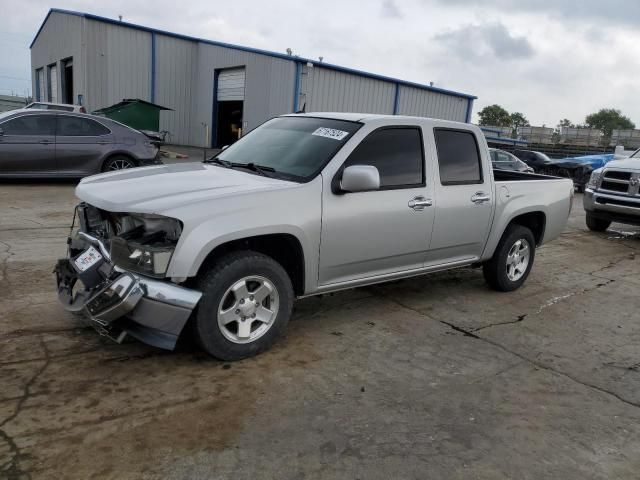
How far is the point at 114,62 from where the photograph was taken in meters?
23.8

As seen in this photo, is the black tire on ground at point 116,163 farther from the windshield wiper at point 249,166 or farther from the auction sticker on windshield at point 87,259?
the auction sticker on windshield at point 87,259

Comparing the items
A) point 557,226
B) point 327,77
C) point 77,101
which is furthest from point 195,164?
point 77,101

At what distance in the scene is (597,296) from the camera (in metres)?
6.21

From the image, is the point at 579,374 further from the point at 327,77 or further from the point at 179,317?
the point at 327,77

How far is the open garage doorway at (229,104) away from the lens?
24.0 meters

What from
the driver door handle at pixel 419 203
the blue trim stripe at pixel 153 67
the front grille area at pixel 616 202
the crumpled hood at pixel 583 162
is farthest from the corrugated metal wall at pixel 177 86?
the driver door handle at pixel 419 203

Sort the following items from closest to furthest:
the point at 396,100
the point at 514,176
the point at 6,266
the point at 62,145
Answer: the point at 6,266
the point at 514,176
the point at 62,145
the point at 396,100

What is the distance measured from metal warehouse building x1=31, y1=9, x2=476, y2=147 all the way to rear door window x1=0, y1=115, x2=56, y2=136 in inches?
449

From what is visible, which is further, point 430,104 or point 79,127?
point 430,104

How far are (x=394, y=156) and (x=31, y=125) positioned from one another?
28.2 feet

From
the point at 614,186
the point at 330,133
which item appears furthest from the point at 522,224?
the point at 614,186

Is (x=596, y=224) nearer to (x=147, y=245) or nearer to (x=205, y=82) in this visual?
(x=147, y=245)

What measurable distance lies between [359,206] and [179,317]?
5.34 ft

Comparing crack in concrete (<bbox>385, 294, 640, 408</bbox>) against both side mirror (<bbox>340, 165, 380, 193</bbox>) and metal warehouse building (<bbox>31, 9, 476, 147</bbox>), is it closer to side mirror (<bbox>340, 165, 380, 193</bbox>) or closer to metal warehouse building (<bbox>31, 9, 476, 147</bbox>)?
side mirror (<bbox>340, 165, 380, 193</bbox>)
